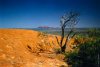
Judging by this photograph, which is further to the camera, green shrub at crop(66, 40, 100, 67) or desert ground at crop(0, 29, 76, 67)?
desert ground at crop(0, 29, 76, 67)

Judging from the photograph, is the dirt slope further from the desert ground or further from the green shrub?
the green shrub

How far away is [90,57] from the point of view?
4.65 m

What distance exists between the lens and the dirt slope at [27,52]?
474cm

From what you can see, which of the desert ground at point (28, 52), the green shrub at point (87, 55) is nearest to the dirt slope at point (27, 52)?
the desert ground at point (28, 52)

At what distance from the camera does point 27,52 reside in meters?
5.63

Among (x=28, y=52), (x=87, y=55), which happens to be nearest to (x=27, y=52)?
(x=28, y=52)

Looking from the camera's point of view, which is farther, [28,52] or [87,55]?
[28,52]

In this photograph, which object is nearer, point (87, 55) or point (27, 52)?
point (87, 55)

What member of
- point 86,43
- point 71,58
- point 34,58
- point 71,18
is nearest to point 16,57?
point 34,58

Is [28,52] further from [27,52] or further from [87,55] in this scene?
[87,55]

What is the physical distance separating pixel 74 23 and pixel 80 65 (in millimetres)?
1815

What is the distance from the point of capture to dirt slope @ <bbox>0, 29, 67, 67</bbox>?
15.6 ft

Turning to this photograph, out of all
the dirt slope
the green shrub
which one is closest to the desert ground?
the dirt slope

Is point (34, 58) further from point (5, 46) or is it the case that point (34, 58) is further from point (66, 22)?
point (66, 22)
